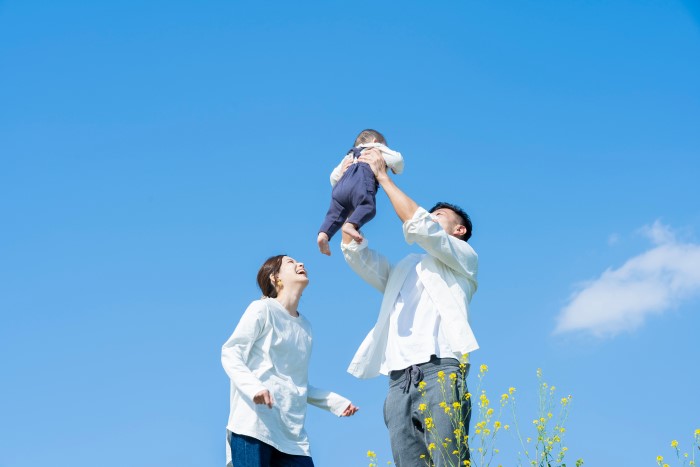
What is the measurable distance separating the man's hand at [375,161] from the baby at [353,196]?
1.6 inches

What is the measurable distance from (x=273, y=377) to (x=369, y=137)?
221cm

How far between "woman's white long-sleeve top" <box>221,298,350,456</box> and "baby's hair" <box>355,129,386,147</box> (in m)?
1.65

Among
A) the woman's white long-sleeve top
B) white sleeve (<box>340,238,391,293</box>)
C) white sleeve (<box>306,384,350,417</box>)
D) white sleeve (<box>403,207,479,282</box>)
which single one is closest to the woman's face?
the woman's white long-sleeve top

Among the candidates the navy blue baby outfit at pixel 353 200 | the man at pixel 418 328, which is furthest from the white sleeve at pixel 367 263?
the navy blue baby outfit at pixel 353 200

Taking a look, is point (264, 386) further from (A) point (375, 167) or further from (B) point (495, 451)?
(A) point (375, 167)

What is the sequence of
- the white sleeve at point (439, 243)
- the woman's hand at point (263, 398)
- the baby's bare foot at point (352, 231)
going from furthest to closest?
the baby's bare foot at point (352, 231)
the white sleeve at point (439, 243)
the woman's hand at point (263, 398)

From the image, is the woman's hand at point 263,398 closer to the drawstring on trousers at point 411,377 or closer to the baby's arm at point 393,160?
the drawstring on trousers at point 411,377

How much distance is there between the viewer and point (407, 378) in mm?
5762

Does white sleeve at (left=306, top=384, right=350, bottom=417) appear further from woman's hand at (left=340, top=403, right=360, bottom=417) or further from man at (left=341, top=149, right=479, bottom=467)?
man at (left=341, top=149, right=479, bottom=467)

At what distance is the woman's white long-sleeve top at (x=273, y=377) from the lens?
5672 millimetres

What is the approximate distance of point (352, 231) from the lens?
6324 mm

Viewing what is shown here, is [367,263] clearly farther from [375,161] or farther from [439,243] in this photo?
[375,161]

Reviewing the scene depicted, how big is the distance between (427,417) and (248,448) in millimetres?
1092

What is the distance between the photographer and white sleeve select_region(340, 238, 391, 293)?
249 inches
